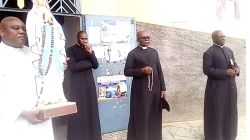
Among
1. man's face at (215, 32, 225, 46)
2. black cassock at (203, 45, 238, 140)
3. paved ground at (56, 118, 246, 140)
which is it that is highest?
man's face at (215, 32, 225, 46)

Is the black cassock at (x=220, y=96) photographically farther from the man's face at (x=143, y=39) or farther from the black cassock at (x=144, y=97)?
the man's face at (x=143, y=39)

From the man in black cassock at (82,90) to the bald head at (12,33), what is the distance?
1429mm

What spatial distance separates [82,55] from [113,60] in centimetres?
83

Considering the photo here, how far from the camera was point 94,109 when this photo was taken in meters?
3.99

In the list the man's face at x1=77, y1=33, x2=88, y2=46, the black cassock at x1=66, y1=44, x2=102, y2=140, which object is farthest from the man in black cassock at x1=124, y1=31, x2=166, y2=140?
the man's face at x1=77, y1=33, x2=88, y2=46

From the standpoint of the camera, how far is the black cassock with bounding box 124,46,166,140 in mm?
3994

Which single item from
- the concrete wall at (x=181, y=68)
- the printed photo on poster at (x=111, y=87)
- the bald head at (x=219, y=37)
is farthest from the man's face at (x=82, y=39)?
the bald head at (x=219, y=37)

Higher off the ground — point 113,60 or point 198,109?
point 113,60

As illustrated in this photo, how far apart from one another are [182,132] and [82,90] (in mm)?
1656

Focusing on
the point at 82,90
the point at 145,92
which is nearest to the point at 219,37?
the point at 145,92

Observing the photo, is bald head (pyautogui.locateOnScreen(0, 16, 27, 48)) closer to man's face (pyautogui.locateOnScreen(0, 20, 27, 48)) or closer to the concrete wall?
man's face (pyautogui.locateOnScreen(0, 20, 27, 48))

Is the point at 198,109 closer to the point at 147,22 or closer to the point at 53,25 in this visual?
the point at 147,22

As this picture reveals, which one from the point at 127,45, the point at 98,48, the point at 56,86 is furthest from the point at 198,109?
the point at 56,86

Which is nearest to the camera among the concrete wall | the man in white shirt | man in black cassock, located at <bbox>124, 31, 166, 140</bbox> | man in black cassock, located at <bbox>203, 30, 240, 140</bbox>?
the man in white shirt
